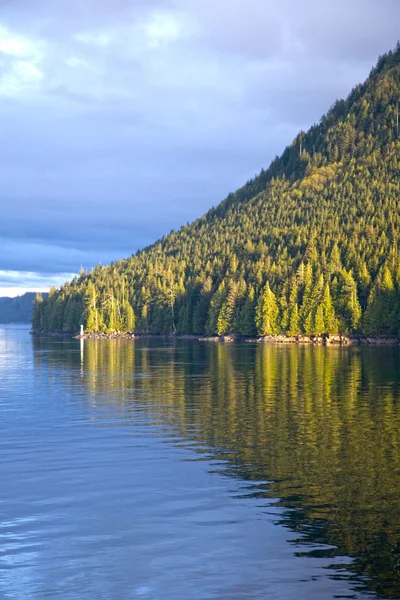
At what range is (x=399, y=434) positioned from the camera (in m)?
44.9

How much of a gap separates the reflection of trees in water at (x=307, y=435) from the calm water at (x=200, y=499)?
0.11m

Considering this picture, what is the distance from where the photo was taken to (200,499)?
3017cm

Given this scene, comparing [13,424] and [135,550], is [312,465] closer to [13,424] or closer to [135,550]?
[135,550]

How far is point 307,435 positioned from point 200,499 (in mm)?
16131

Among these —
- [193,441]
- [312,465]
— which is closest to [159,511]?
[312,465]

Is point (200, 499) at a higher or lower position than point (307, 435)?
lower

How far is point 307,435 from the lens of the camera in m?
44.8

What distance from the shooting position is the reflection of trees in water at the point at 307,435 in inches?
1021

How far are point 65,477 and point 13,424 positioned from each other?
18.3 meters

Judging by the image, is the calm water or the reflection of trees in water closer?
the calm water

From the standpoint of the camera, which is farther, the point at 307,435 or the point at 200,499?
the point at 307,435

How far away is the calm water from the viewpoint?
21938 mm

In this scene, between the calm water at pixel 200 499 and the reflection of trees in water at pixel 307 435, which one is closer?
the calm water at pixel 200 499

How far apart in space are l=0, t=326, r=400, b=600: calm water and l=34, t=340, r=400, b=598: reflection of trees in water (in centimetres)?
11
